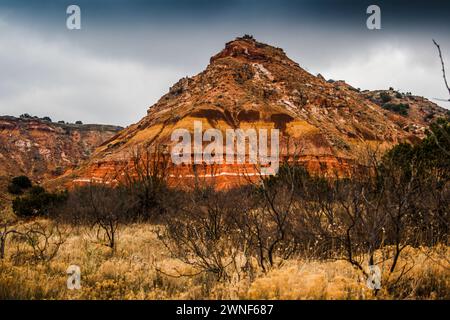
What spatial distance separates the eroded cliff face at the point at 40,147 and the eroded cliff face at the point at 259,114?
26022mm

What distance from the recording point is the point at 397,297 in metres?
4.06

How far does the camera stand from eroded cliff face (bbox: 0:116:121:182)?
7962cm

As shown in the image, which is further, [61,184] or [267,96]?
[267,96]

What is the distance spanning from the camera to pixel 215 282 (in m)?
4.97

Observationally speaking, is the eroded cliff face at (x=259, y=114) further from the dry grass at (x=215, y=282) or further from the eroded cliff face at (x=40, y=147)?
the dry grass at (x=215, y=282)

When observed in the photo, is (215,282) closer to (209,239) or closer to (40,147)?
(209,239)

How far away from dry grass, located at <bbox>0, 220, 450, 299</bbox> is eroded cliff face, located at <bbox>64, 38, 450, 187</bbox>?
3595 centimetres

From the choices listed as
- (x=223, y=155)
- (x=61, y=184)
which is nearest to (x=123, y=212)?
(x=223, y=155)

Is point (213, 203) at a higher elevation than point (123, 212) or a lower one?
higher

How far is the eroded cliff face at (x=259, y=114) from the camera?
2063 inches

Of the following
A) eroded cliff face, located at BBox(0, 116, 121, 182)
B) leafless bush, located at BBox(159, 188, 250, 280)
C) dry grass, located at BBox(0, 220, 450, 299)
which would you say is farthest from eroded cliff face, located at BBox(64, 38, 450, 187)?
dry grass, located at BBox(0, 220, 450, 299)

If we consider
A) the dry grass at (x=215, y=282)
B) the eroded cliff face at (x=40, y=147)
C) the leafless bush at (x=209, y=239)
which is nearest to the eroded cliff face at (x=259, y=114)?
the eroded cliff face at (x=40, y=147)

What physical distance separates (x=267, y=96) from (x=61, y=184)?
1561 inches
